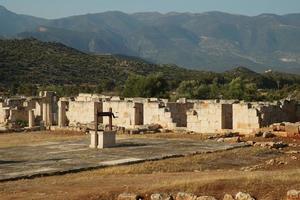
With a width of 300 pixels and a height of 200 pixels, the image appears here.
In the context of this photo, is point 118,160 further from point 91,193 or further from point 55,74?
point 55,74

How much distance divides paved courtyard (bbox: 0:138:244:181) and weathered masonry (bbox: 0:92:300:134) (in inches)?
201

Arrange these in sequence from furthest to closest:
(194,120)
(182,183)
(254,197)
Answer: (194,120)
(182,183)
(254,197)

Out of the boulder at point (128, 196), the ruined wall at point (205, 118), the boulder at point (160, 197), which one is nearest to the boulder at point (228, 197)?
the boulder at point (160, 197)

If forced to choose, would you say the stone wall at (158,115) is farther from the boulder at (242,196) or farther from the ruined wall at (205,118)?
the boulder at (242,196)

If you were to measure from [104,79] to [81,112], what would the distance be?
189 ft

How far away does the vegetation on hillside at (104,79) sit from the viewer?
5950 centimetres

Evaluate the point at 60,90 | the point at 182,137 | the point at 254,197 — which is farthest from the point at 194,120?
the point at 60,90

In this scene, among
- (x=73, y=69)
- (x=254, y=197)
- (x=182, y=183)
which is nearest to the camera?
(x=254, y=197)

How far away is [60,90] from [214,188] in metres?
53.7

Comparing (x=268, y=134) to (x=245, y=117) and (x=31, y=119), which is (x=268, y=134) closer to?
(x=245, y=117)

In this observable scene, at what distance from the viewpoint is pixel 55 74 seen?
98.2 m

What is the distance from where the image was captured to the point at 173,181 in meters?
17.4

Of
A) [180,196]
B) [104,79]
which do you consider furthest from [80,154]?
[104,79]

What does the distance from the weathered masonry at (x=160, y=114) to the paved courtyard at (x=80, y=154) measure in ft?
16.8
